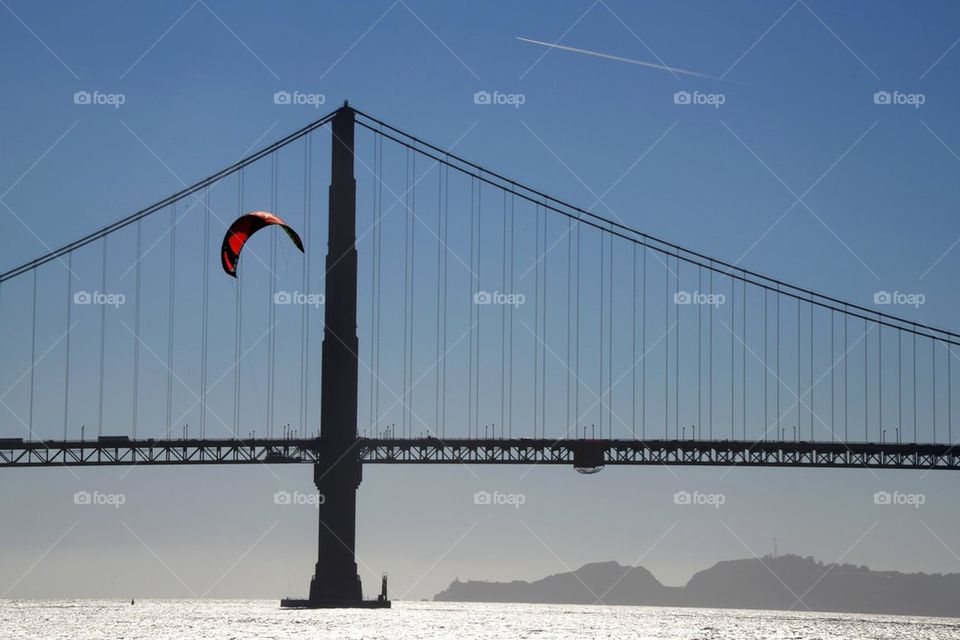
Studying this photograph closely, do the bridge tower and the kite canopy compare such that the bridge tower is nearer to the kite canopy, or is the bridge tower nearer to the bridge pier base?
the bridge pier base

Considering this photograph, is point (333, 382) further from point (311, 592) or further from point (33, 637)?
point (33, 637)

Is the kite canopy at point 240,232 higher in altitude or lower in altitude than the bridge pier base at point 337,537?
higher

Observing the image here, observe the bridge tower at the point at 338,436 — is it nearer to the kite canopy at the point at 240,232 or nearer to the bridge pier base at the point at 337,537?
the bridge pier base at the point at 337,537

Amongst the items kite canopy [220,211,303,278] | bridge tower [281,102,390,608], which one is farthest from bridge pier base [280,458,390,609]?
kite canopy [220,211,303,278]

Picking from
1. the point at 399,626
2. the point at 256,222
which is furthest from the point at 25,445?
the point at 256,222

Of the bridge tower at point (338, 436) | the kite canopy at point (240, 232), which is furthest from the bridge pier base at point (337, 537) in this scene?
the kite canopy at point (240, 232)

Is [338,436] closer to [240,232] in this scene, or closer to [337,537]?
[337,537]
